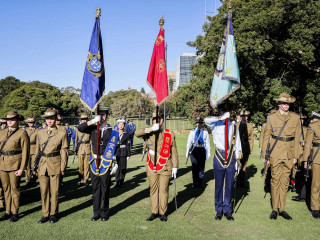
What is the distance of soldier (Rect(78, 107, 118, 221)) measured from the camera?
5879 mm

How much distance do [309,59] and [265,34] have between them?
8.88 feet

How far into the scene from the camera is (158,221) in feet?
19.1

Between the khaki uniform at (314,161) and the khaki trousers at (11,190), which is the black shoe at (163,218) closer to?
the khaki trousers at (11,190)

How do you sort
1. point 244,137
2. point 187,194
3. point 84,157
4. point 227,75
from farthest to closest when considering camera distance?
point 84,157
point 244,137
point 187,194
point 227,75

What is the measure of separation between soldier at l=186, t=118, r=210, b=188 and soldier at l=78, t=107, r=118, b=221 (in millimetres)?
3203

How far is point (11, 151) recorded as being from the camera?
5922 mm

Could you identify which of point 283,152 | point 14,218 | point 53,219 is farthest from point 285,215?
point 14,218

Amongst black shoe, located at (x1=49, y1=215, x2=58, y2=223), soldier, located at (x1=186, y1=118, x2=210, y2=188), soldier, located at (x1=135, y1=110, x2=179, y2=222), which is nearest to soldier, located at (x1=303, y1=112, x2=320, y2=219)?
soldier, located at (x1=186, y1=118, x2=210, y2=188)

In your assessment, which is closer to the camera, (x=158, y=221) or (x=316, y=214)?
(x=158, y=221)

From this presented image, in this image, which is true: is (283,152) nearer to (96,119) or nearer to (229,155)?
(229,155)

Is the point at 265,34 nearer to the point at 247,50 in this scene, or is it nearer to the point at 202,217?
the point at 247,50

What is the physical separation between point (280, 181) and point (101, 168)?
3.83 metres

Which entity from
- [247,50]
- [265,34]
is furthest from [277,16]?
[247,50]

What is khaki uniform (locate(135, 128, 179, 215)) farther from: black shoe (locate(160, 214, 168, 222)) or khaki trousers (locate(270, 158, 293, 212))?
khaki trousers (locate(270, 158, 293, 212))
